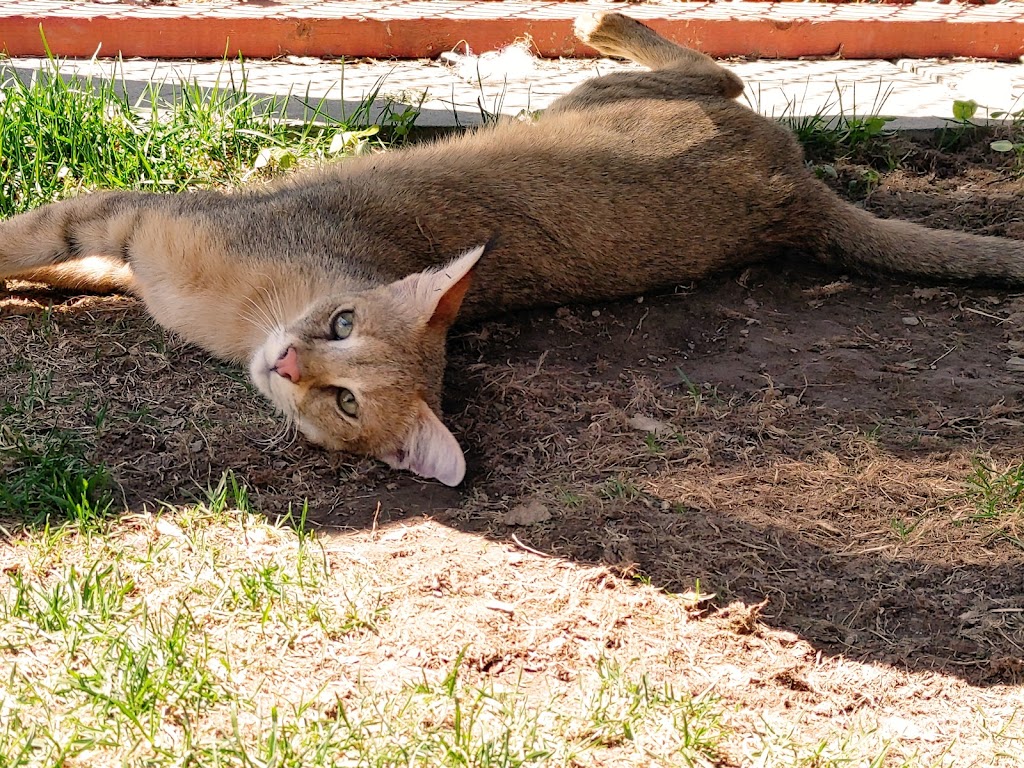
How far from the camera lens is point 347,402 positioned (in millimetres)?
4105

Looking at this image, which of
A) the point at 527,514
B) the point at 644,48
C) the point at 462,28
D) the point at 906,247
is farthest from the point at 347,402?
the point at 462,28

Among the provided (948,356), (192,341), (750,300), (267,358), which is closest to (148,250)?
(192,341)

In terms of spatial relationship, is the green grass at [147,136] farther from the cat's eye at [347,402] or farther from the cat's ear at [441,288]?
the cat's eye at [347,402]

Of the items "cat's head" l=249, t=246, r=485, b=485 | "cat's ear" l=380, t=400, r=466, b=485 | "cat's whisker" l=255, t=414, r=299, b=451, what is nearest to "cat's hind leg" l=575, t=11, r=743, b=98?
"cat's head" l=249, t=246, r=485, b=485

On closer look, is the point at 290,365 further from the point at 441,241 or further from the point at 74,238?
the point at 74,238

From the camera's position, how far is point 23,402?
410 centimetres

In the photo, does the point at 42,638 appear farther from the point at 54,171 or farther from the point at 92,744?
the point at 54,171

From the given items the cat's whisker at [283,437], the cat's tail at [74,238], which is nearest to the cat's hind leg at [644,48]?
the cat's tail at [74,238]

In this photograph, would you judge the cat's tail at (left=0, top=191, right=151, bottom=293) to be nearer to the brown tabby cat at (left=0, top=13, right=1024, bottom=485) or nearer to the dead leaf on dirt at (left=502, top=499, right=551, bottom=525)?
the brown tabby cat at (left=0, top=13, right=1024, bottom=485)

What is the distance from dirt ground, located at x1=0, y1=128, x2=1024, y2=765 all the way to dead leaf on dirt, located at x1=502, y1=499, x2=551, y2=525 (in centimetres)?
1

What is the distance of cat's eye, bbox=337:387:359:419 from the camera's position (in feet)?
13.4

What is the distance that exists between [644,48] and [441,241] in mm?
2299

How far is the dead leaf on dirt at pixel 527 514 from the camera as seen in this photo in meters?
3.69

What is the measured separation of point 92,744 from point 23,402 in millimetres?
1922
